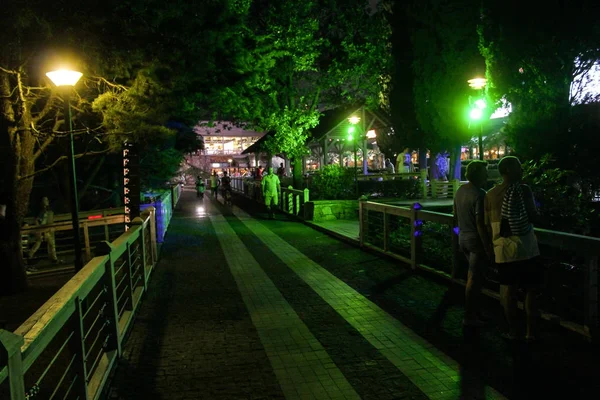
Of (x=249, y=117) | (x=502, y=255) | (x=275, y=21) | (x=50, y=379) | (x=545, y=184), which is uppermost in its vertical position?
(x=275, y=21)

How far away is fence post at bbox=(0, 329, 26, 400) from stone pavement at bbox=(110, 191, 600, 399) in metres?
1.92

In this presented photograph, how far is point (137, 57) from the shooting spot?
9781 mm

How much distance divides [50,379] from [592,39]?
1183 centimetres

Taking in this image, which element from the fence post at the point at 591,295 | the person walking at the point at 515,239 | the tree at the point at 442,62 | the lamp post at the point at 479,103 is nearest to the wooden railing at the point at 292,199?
the lamp post at the point at 479,103

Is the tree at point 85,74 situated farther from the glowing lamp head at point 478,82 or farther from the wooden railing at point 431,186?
the wooden railing at point 431,186

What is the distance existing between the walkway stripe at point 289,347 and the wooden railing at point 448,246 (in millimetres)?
2522

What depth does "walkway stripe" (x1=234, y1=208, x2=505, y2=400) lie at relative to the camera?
388 cm

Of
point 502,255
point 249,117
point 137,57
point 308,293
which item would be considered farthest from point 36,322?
point 249,117

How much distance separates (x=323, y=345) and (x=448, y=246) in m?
4.26

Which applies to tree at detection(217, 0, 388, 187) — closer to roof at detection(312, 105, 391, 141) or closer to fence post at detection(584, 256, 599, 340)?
roof at detection(312, 105, 391, 141)

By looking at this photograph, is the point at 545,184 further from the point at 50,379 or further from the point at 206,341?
the point at 50,379

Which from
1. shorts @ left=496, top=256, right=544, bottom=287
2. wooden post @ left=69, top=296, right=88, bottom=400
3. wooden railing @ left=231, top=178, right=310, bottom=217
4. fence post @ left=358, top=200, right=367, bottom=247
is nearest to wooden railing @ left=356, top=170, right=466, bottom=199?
wooden railing @ left=231, top=178, right=310, bottom=217

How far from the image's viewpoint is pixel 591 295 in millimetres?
4414

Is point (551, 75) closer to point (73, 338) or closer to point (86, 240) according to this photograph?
point (73, 338)
